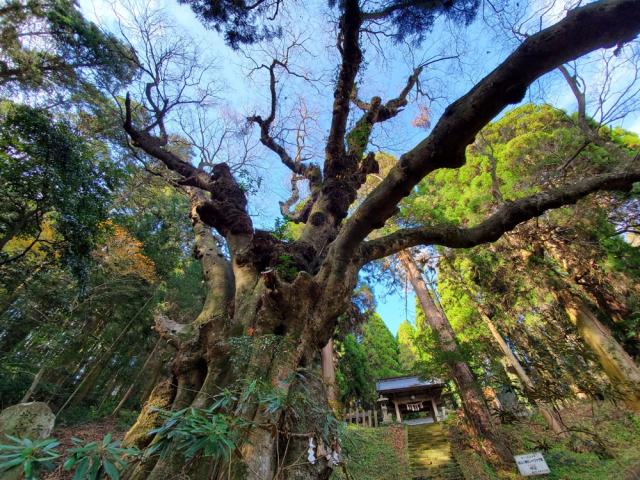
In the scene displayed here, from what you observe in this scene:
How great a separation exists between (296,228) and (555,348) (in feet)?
26.5

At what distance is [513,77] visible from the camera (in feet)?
7.25

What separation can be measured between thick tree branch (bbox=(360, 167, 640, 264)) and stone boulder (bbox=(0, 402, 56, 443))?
4500 mm

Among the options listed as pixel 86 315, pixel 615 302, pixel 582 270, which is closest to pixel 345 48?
pixel 582 270

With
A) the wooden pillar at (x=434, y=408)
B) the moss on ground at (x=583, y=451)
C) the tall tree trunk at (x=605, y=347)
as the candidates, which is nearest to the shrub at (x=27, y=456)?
the moss on ground at (x=583, y=451)

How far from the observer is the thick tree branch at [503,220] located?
3.26 m

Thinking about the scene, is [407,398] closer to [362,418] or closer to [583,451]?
[362,418]

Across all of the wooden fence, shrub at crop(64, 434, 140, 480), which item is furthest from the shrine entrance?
shrub at crop(64, 434, 140, 480)

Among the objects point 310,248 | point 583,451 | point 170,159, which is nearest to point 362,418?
point 583,451

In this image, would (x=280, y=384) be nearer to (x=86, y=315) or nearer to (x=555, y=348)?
(x=555, y=348)

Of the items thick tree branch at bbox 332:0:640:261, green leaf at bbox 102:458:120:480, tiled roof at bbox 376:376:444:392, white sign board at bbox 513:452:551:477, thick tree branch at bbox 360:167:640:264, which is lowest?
green leaf at bbox 102:458:120:480

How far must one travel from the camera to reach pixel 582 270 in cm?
746

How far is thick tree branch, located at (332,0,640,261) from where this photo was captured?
2.00m

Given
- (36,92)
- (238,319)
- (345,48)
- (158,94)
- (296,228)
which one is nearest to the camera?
(238,319)

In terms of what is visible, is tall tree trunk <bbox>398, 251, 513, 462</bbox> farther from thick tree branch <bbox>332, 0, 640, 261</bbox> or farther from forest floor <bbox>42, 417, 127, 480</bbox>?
forest floor <bbox>42, 417, 127, 480</bbox>
